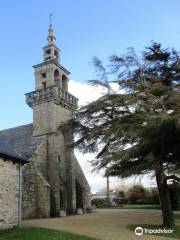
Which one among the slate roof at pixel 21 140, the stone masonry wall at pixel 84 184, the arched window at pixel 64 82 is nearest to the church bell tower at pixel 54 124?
the arched window at pixel 64 82

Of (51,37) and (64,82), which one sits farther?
(64,82)

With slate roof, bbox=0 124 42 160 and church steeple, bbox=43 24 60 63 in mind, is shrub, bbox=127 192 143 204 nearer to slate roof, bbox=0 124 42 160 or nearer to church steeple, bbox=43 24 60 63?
slate roof, bbox=0 124 42 160

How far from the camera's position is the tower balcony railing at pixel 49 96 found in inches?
994

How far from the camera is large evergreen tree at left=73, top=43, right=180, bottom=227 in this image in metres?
12.1

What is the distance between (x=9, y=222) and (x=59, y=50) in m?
18.6

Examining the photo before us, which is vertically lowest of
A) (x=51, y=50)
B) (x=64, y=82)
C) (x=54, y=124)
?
(x=54, y=124)

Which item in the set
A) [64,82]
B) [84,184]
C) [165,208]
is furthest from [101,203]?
[165,208]

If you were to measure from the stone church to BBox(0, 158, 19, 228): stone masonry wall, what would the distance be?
253 inches

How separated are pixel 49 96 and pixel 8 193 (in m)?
12.7

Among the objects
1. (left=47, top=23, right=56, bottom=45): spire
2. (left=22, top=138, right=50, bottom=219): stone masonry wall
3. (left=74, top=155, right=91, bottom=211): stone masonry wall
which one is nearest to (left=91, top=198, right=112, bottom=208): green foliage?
(left=74, top=155, right=91, bottom=211): stone masonry wall

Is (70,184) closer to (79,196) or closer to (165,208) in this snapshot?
(79,196)

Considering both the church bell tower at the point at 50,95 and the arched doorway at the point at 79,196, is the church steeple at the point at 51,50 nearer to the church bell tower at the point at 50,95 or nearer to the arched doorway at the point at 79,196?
the church bell tower at the point at 50,95

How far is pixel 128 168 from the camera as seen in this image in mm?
12922

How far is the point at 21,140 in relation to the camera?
2481 centimetres
